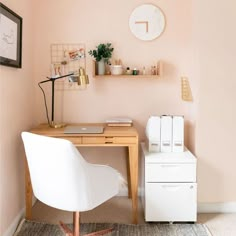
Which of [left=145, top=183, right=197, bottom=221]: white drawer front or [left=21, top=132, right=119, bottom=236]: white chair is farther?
[left=145, top=183, right=197, bottom=221]: white drawer front

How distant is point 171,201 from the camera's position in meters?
2.39

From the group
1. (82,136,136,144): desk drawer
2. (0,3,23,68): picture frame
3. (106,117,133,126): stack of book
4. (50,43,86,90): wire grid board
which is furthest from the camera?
(50,43,86,90): wire grid board

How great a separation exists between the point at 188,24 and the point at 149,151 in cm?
132

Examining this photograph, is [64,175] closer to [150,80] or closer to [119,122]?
[119,122]

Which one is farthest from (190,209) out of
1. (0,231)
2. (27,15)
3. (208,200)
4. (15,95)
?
(27,15)

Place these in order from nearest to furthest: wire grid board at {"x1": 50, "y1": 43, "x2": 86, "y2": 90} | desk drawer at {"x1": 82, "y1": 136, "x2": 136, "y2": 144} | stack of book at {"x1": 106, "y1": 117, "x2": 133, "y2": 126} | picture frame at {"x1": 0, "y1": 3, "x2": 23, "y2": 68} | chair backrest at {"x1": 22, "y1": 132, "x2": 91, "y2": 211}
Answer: chair backrest at {"x1": 22, "y1": 132, "x2": 91, "y2": 211}
picture frame at {"x1": 0, "y1": 3, "x2": 23, "y2": 68}
desk drawer at {"x1": 82, "y1": 136, "x2": 136, "y2": 144}
stack of book at {"x1": 106, "y1": 117, "x2": 133, "y2": 126}
wire grid board at {"x1": 50, "y1": 43, "x2": 86, "y2": 90}

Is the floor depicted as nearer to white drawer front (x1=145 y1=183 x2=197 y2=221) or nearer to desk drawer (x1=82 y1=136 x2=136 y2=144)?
white drawer front (x1=145 y1=183 x2=197 y2=221)

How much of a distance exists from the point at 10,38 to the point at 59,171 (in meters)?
1.07

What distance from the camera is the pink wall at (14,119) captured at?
211cm

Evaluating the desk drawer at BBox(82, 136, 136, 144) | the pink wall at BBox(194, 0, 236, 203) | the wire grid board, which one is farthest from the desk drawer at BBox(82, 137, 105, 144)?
the pink wall at BBox(194, 0, 236, 203)

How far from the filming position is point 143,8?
113 inches

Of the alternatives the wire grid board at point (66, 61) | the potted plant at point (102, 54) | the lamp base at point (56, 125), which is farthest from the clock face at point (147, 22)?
the lamp base at point (56, 125)

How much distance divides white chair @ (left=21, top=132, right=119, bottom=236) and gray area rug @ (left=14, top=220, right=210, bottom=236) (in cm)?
37

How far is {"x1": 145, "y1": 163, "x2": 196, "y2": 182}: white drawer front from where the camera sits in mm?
2385
